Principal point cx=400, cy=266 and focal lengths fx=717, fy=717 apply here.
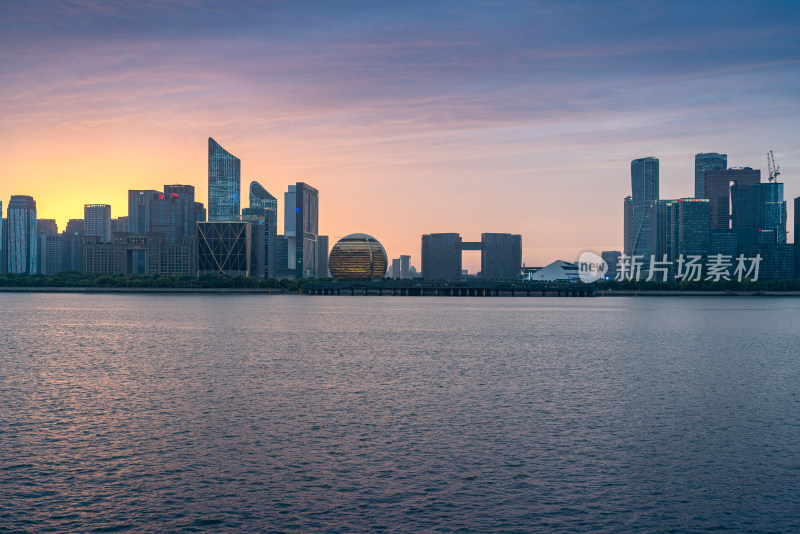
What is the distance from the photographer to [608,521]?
25.0 metres

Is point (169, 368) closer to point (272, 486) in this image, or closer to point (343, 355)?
point (343, 355)

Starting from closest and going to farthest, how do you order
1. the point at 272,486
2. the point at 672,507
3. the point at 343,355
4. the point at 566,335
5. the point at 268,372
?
the point at 672,507 → the point at 272,486 → the point at 268,372 → the point at 343,355 → the point at 566,335

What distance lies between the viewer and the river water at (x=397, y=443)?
25.6 m

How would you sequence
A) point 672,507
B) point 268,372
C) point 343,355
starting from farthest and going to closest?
point 343,355 < point 268,372 < point 672,507

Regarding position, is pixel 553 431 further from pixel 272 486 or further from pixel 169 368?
pixel 169 368

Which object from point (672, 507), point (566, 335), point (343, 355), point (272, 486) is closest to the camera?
point (672, 507)

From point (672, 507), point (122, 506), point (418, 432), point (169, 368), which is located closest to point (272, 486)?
point (122, 506)

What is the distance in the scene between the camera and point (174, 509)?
2592 cm

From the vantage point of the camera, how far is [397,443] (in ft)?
117

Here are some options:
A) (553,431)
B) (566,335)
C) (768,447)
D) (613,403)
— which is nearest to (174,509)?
(553,431)

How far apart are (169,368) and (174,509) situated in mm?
41695

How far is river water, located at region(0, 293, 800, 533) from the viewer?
2561 centimetres

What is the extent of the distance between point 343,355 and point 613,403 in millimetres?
35817

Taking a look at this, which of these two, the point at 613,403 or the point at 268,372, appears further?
the point at 268,372
